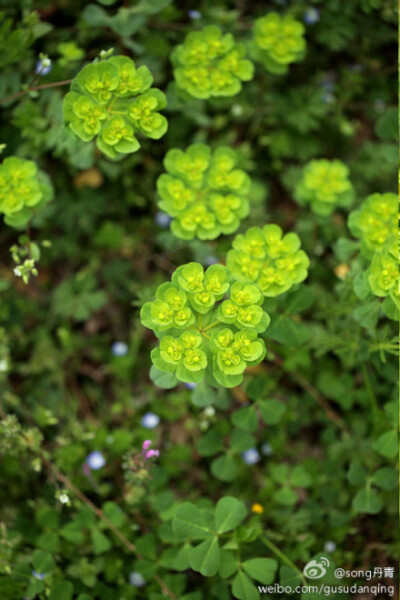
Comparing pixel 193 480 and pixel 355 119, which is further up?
pixel 355 119

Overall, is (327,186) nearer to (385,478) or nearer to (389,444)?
(389,444)

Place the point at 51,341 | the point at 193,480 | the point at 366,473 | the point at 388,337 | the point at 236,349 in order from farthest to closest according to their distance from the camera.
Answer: the point at 51,341 → the point at 193,480 → the point at 366,473 → the point at 388,337 → the point at 236,349

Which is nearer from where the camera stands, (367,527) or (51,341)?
(367,527)

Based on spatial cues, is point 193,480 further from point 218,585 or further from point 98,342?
point 98,342

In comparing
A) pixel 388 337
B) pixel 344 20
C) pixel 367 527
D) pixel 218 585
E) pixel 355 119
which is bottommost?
pixel 367 527

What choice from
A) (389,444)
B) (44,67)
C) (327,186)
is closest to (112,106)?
(44,67)

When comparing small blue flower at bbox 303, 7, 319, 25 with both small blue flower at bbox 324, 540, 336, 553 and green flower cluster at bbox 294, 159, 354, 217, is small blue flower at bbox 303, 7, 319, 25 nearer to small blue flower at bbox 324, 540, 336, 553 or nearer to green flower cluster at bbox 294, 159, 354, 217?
green flower cluster at bbox 294, 159, 354, 217

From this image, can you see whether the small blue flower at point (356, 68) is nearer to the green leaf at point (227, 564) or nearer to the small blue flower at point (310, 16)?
the small blue flower at point (310, 16)

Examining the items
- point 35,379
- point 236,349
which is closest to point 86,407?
point 35,379
